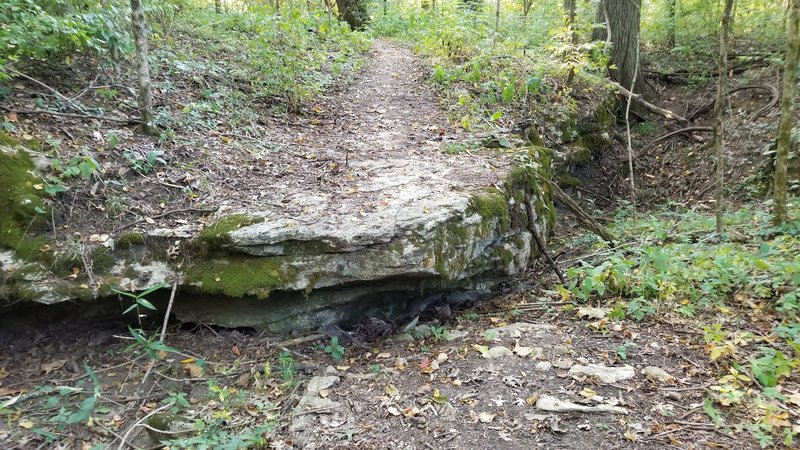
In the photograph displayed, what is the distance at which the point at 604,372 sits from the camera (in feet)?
11.6

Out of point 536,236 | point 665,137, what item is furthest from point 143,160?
point 665,137

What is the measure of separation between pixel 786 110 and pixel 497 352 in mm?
4461

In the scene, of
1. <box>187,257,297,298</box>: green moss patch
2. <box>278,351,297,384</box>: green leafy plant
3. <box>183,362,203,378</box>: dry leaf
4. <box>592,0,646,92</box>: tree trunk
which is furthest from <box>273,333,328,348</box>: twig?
<box>592,0,646,92</box>: tree trunk

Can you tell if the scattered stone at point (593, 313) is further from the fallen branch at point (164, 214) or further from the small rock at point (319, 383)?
the fallen branch at point (164, 214)

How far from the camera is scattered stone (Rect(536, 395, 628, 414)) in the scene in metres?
3.11

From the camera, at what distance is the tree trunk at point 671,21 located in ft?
35.1

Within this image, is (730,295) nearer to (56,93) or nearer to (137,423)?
(137,423)

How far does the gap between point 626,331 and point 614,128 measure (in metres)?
6.54

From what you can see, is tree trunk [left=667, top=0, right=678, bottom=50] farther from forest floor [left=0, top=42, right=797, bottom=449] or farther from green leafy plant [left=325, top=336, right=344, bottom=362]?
green leafy plant [left=325, top=336, right=344, bottom=362]

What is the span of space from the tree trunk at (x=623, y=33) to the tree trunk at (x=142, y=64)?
879 cm

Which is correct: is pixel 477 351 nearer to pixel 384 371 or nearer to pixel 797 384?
pixel 384 371

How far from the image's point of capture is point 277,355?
Result: 13.4ft

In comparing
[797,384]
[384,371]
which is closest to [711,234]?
[797,384]

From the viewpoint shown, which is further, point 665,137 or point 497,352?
point 665,137
